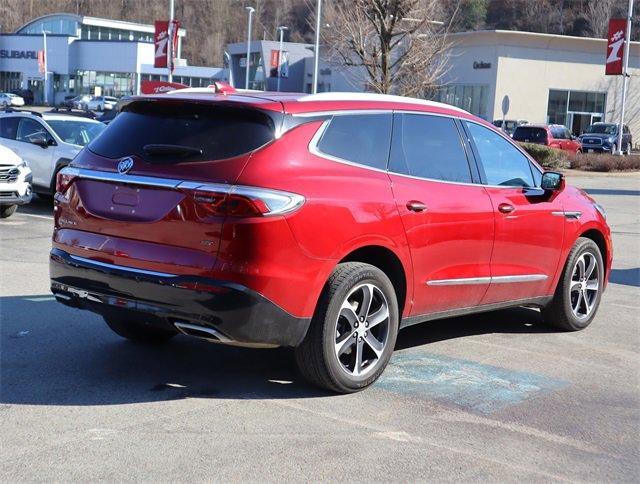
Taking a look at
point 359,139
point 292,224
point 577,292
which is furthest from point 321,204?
point 577,292

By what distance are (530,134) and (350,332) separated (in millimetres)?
35755

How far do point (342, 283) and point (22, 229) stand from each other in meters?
8.94

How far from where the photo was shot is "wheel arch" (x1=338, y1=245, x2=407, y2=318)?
5.52 metres

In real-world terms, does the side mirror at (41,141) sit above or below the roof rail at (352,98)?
below

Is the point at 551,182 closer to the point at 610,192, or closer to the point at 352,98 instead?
the point at 352,98

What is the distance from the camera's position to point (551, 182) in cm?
712

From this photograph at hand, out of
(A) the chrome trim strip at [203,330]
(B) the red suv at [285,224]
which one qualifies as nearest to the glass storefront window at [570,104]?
(B) the red suv at [285,224]

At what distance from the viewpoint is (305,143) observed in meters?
5.25

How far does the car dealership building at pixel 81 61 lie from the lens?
274 ft

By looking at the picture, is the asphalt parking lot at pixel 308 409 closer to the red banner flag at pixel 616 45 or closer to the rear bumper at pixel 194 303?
the rear bumper at pixel 194 303

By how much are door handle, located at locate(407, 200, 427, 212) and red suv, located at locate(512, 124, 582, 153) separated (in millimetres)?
33615

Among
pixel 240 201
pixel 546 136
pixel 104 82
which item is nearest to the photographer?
pixel 240 201

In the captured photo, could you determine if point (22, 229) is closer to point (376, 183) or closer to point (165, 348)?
point (165, 348)

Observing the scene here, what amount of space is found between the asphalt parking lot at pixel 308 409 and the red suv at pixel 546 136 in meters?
32.4
